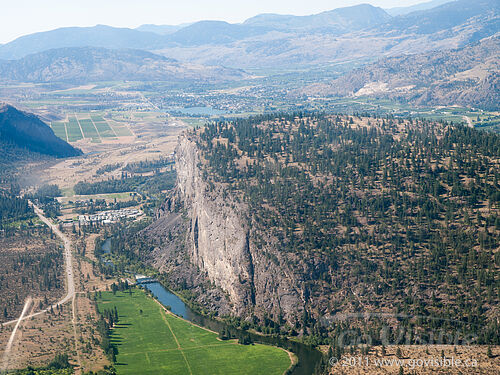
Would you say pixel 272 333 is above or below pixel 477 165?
below

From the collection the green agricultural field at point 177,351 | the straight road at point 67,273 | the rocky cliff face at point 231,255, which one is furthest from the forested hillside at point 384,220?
the straight road at point 67,273

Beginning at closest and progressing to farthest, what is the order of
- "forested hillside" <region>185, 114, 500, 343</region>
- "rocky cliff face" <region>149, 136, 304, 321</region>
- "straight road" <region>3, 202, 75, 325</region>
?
1. "forested hillside" <region>185, 114, 500, 343</region>
2. "rocky cliff face" <region>149, 136, 304, 321</region>
3. "straight road" <region>3, 202, 75, 325</region>

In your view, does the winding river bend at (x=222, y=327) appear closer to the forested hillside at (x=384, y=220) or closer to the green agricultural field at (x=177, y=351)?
the green agricultural field at (x=177, y=351)

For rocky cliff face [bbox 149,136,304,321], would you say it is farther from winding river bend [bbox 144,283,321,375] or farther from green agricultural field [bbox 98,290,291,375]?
green agricultural field [bbox 98,290,291,375]

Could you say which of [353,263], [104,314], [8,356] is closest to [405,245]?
[353,263]

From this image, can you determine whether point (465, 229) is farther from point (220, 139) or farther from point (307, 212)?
point (220, 139)

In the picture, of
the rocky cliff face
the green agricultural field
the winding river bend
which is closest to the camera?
the green agricultural field

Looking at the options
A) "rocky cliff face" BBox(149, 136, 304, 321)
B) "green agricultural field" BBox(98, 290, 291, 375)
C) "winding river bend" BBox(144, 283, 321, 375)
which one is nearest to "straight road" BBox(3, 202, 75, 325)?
"green agricultural field" BBox(98, 290, 291, 375)
